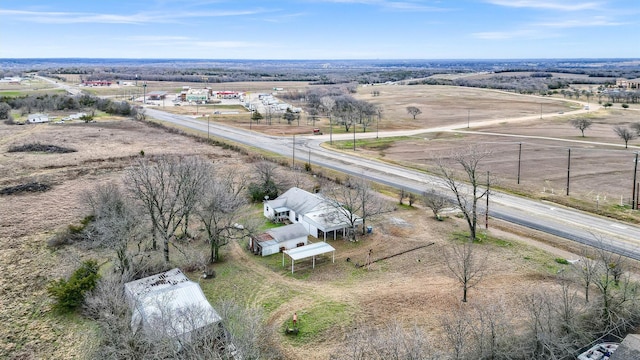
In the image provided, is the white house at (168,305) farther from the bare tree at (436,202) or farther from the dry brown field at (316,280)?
the bare tree at (436,202)

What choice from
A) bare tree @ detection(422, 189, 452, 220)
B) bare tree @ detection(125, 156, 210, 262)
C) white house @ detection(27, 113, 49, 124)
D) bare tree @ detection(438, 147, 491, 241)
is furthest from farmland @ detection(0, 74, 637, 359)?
white house @ detection(27, 113, 49, 124)

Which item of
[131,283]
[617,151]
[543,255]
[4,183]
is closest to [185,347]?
[131,283]

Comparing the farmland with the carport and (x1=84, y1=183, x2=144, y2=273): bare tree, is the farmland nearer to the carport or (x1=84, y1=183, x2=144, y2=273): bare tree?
the carport

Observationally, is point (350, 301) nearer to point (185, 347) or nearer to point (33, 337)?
point (185, 347)

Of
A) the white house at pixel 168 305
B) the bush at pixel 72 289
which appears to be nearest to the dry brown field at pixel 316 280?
the bush at pixel 72 289

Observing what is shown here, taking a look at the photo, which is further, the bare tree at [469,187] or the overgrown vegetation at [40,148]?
the overgrown vegetation at [40,148]

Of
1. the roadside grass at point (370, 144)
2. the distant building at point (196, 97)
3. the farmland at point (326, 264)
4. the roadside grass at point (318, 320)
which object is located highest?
the distant building at point (196, 97)
